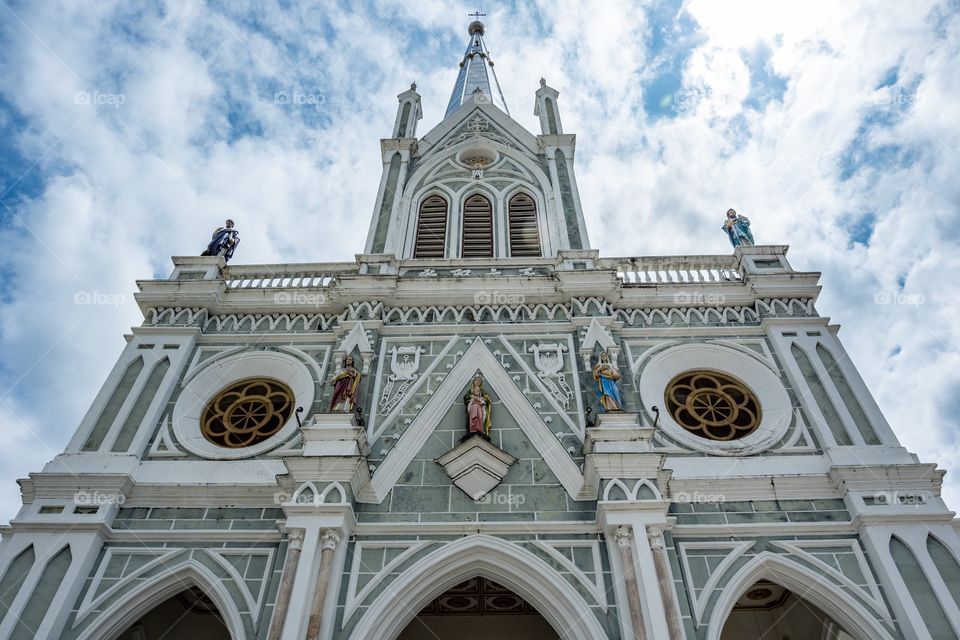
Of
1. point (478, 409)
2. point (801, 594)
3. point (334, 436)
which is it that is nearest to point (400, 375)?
point (478, 409)

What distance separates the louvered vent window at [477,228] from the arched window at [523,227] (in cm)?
50

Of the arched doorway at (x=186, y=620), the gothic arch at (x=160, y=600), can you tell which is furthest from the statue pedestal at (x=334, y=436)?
the arched doorway at (x=186, y=620)

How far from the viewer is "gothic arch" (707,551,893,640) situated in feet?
30.9

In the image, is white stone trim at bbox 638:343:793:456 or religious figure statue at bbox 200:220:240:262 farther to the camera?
religious figure statue at bbox 200:220:240:262

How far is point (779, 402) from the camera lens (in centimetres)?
1217

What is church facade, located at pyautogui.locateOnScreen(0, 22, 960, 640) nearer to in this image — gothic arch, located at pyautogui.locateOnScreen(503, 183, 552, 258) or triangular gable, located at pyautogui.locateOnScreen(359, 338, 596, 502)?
A: triangular gable, located at pyautogui.locateOnScreen(359, 338, 596, 502)

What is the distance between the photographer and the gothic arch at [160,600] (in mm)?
9648

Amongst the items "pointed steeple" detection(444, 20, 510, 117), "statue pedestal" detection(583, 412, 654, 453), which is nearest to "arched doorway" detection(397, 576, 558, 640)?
"statue pedestal" detection(583, 412, 654, 453)

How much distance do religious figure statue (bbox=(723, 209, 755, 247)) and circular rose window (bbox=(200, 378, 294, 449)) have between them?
929cm

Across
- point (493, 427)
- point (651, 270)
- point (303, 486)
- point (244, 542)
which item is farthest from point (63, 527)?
point (651, 270)

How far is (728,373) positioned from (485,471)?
4761mm

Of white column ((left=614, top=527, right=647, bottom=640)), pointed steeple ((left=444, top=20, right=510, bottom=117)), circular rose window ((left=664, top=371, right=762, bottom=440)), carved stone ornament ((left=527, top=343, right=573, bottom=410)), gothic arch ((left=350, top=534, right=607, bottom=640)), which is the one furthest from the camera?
pointed steeple ((left=444, top=20, right=510, bottom=117))

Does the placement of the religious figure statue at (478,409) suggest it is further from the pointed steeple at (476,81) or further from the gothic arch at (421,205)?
the pointed steeple at (476,81)

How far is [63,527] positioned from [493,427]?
6.22 meters
